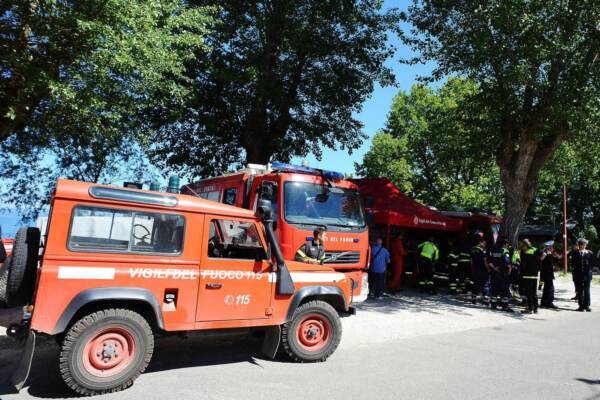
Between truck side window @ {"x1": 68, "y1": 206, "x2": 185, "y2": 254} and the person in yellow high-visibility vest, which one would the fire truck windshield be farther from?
the person in yellow high-visibility vest

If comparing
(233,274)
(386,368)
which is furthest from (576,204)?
(233,274)

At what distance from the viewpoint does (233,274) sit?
17.1 feet

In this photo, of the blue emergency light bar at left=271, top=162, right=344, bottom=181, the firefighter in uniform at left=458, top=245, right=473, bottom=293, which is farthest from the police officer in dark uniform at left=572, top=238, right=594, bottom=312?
the blue emergency light bar at left=271, top=162, right=344, bottom=181

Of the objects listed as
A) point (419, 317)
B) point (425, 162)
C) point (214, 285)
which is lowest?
point (419, 317)

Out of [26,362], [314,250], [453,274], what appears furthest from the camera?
[453,274]

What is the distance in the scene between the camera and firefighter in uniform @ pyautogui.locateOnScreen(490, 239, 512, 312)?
10961 millimetres

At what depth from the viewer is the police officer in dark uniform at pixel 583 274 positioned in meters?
11.4

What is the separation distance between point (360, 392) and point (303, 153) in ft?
48.2

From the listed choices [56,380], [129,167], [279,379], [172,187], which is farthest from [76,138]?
[279,379]

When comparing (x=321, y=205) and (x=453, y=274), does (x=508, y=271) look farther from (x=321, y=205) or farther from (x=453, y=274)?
(x=321, y=205)

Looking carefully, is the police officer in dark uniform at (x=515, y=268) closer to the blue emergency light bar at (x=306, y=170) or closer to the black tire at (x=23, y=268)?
the blue emergency light bar at (x=306, y=170)

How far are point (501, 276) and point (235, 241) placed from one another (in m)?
8.18

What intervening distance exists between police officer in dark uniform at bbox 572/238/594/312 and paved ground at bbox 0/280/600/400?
3.14 meters

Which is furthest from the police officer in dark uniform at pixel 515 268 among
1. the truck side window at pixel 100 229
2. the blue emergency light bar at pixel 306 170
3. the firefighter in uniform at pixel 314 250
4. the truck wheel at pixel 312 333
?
the truck side window at pixel 100 229
